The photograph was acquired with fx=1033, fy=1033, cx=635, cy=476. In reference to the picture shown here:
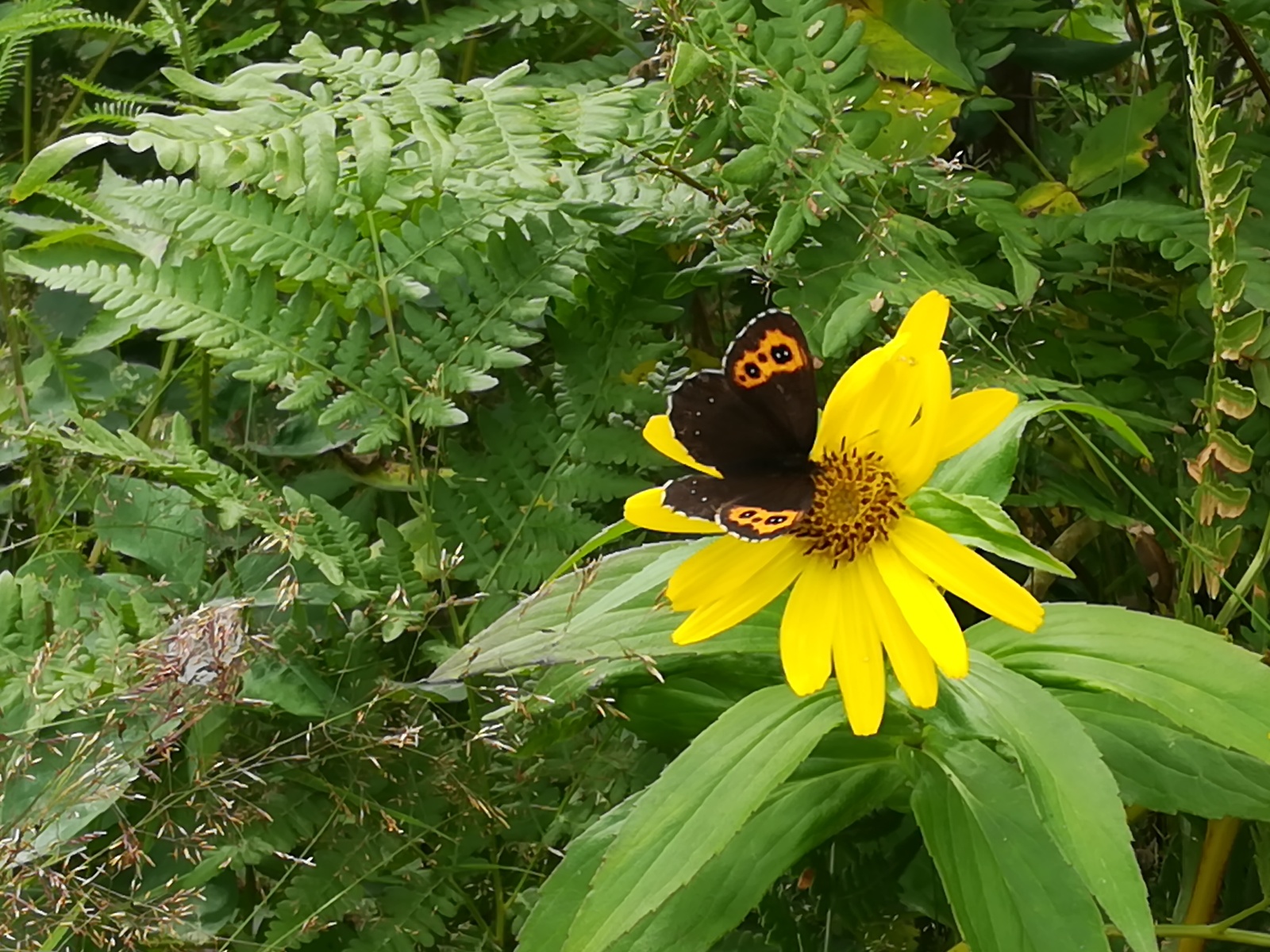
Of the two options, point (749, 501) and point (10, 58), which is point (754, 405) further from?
point (10, 58)

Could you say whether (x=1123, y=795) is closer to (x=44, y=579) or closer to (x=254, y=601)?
(x=254, y=601)

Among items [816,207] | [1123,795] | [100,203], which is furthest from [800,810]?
[100,203]

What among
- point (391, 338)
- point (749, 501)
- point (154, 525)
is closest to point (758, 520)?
point (749, 501)

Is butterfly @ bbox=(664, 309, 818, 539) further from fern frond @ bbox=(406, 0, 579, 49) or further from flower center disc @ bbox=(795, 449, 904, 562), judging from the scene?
fern frond @ bbox=(406, 0, 579, 49)

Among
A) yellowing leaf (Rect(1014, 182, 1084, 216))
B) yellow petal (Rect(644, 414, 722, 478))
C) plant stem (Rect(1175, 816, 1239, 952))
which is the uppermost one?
yellowing leaf (Rect(1014, 182, 1084, 216))

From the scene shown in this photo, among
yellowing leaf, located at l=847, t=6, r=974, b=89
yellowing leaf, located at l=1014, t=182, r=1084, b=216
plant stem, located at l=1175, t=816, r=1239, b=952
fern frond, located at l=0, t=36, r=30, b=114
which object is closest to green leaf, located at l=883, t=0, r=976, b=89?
yellowing leaf, located at l=847, t=6, r=974, b=89

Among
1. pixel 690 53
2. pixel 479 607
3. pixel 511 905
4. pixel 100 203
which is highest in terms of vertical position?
pixel 690 53
